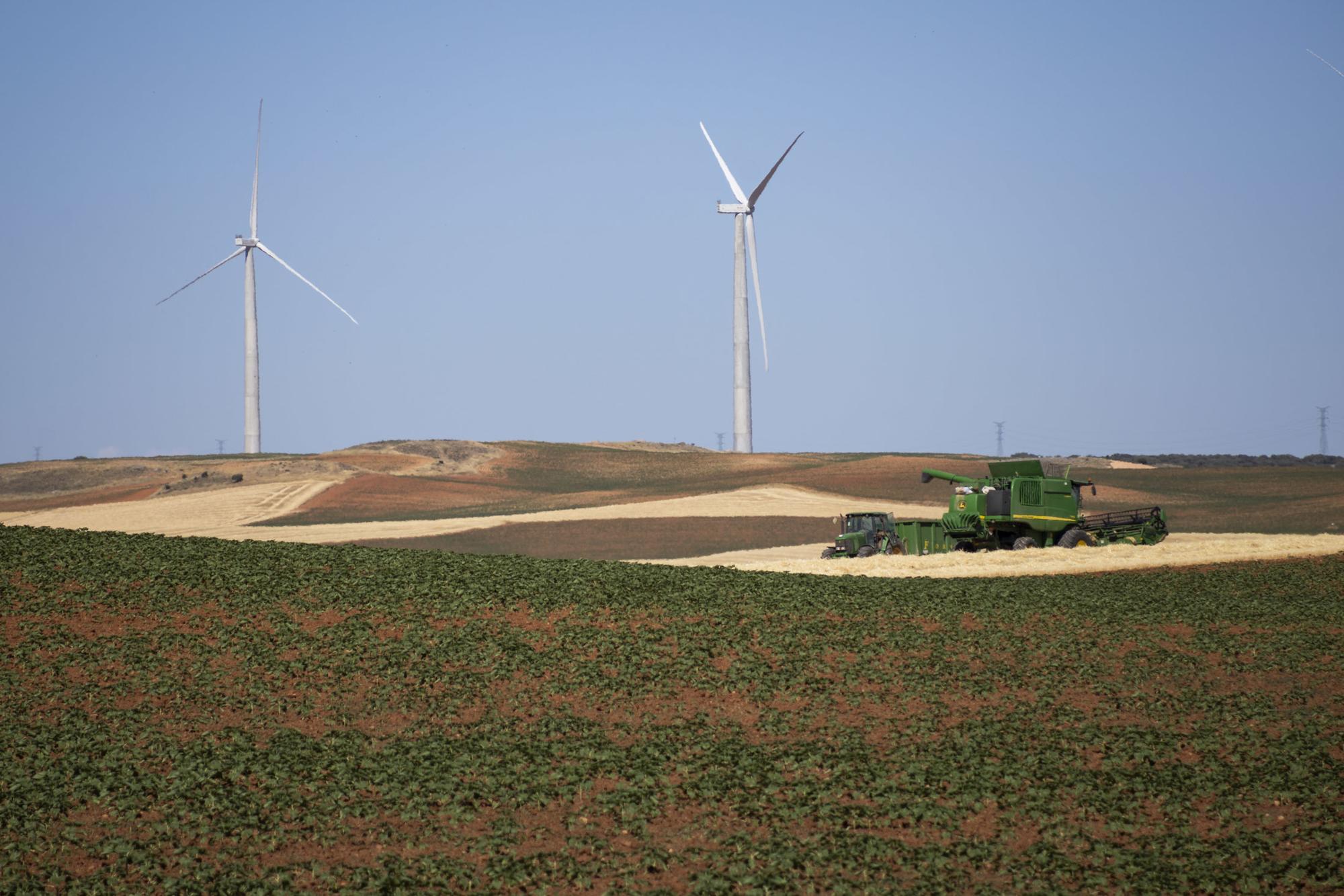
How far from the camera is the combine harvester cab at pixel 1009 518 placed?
45.7 m

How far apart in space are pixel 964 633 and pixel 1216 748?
752 cm

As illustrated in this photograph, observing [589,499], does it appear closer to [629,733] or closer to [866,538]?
[866,538]

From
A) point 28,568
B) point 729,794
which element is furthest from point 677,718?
point 28,568

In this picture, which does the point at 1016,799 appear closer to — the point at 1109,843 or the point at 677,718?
the point at 1109,843

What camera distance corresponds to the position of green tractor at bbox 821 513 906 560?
4547cm

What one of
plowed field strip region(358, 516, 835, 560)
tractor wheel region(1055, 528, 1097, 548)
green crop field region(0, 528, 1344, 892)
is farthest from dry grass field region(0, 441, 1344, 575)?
green crop field region(0, 528, 1344, 892)

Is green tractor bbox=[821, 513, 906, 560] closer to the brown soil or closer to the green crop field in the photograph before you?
the green crop field

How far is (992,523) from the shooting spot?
46.1 metres

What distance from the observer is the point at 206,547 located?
105 ft

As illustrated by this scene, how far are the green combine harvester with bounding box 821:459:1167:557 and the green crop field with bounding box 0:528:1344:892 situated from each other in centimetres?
1451

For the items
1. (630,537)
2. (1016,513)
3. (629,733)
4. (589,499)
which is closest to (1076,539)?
(1016,513)

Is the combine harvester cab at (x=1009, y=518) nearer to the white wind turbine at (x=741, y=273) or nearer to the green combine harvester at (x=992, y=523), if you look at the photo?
the green combine harvester at (x=992, y=523)

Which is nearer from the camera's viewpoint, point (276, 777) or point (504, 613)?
point (276, 777)

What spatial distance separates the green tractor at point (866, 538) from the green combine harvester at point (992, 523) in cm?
2
